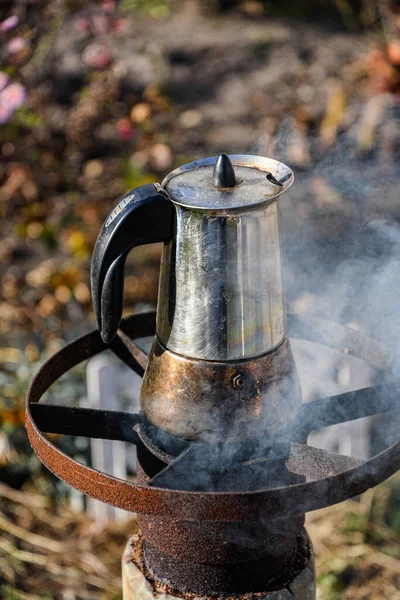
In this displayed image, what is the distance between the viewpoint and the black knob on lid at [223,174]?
56.2 inches

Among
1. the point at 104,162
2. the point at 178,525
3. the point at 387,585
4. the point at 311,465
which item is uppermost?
the point at 311,465

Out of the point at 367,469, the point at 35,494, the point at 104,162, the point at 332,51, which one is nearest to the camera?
the point at 367,469

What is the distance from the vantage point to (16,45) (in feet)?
11.2

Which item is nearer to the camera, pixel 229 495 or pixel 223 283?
pixel 229 495

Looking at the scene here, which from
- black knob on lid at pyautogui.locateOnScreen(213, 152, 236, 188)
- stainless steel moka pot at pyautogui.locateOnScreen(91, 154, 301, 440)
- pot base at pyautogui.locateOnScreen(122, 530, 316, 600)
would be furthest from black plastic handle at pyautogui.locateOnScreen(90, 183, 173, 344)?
pot base at pyautogui.locateOnScreen(122, 530, 316, 600)

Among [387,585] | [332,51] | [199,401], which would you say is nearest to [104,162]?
[332,51]

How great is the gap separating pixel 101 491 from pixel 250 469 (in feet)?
1.21

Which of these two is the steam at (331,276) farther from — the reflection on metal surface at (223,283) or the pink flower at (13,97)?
the pink flower at (13,97)

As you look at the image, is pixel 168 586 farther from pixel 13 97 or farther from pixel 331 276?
pixel 13 97

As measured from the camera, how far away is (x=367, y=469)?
1.32 metres

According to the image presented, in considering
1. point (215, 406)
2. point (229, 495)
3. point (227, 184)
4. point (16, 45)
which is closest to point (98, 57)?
point (16, 45)

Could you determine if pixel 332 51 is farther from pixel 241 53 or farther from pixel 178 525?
pixel 178 525

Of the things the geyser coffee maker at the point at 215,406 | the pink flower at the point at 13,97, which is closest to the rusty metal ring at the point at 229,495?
the geyser coffee maker at the point at 215,406

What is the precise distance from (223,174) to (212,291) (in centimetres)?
24
